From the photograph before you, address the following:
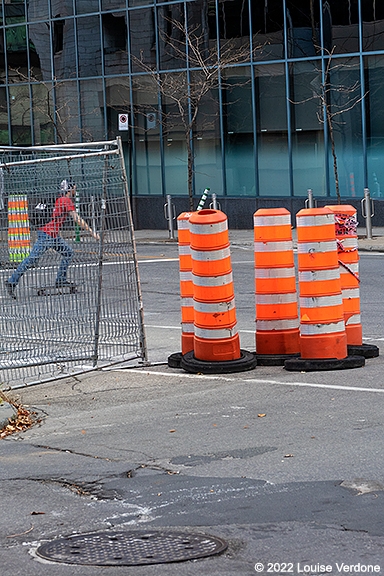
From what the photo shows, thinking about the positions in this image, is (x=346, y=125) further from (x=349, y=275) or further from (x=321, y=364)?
(x=321, y=364)

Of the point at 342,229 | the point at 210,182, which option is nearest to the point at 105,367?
the point at 342,229

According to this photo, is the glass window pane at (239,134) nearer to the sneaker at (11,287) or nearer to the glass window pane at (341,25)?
the glass window pane at (341,25)

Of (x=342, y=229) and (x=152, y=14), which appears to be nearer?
(x=342, y=229)

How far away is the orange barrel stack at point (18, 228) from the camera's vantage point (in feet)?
31.8

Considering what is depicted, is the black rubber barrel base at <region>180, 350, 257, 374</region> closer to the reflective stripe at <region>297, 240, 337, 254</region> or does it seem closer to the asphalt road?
the asphalt road

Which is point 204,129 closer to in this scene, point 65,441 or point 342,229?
point 342,229

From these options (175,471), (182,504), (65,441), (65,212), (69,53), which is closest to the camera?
(182,504)

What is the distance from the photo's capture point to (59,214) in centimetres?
963

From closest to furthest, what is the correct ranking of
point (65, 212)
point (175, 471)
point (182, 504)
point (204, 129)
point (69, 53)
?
point (182, 504)
point (175, 471)
point (65, 212)
point (204, 129)
point (69, 53)

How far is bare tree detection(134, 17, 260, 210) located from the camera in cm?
3014

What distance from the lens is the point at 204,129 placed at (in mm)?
31812

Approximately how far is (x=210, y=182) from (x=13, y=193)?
22.4 meters

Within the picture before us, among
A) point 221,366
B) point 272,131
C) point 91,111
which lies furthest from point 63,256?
point 91,111

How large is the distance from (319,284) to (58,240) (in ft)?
7.97
